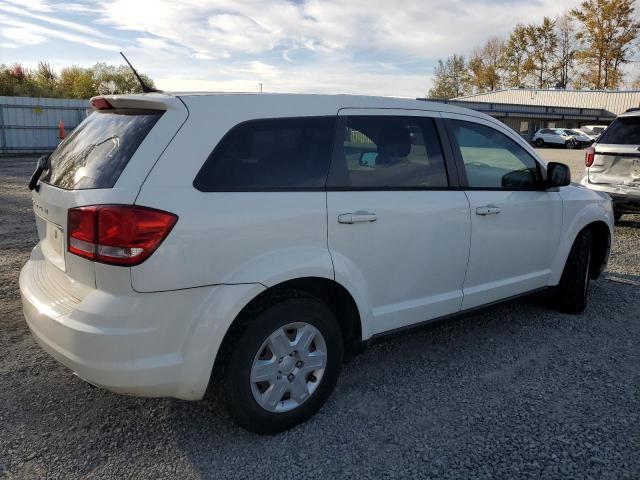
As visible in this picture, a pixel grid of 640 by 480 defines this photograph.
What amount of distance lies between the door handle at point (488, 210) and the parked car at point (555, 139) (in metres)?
36.4

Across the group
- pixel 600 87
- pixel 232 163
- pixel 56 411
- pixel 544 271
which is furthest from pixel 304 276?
pixel 600 87

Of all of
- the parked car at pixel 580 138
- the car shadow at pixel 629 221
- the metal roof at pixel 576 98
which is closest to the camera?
the car shadow at pixel 629 221

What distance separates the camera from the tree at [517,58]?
217 feet

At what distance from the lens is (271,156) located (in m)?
2.77

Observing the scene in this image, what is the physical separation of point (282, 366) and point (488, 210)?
1.80 metres

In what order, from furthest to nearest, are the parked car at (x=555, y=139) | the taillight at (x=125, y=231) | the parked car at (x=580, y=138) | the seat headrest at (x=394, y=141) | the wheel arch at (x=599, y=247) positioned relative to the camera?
1. the parked car at (x=580, y=138)
2. the parked car at (x=555, y=139)
3. the wheel arch at (x=599, y=247)
4. the seat headrest at (x=394, y=141)
5. the taillight at (x=125, y=231)

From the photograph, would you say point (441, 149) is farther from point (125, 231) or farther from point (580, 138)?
point (580, 138)

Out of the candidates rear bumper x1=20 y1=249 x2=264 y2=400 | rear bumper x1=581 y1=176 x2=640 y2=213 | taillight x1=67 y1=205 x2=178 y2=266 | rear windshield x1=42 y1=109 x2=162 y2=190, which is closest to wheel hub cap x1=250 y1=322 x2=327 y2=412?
rear bumper x1=20 y1=249 x2=264 y2=400

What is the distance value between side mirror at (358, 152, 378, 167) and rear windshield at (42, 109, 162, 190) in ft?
3.77

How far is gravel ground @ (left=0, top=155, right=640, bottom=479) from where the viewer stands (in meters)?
2.60

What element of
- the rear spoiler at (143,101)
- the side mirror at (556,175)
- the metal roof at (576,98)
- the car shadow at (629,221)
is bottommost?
the car shadow at (629,221)

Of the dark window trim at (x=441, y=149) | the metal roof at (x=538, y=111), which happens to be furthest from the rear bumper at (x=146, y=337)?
the metal roof at (x=538, y=111)

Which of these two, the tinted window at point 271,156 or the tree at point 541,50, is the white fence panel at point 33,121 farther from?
the tree at point 541,50

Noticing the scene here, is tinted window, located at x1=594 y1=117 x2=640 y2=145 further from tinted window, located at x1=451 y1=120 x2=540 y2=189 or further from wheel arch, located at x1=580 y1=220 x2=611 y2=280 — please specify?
tinted window, located at x1=451 y1=120 x2=540 y2=189
